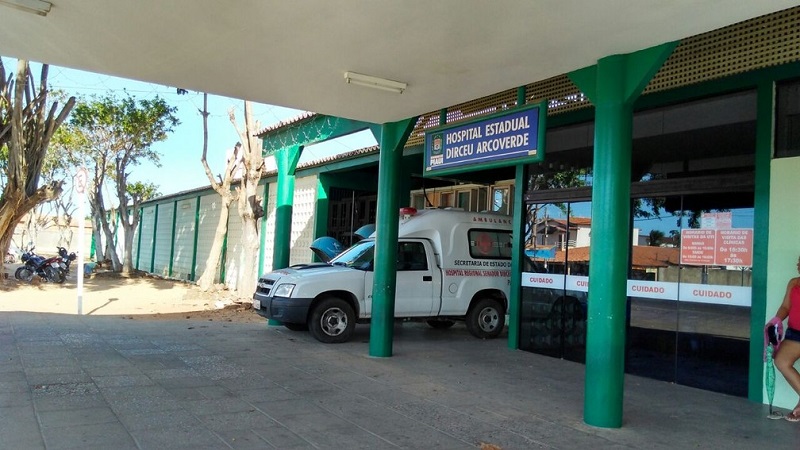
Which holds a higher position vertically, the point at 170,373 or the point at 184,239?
the point at 184,239

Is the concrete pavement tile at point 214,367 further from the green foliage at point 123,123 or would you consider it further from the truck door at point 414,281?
Answer: the green foliage at point 123,123

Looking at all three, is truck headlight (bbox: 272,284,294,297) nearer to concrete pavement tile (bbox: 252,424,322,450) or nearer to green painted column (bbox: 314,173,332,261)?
concrete pavement tile (bbox: 252,424,322,450)

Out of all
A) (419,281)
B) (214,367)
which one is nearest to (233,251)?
(419,281)

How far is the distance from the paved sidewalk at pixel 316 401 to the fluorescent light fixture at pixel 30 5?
3.76 metres

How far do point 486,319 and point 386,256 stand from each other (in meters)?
3.37

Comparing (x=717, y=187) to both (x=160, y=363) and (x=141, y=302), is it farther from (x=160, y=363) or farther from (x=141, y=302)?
(x=141, y=302)

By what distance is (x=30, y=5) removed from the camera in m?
5.43

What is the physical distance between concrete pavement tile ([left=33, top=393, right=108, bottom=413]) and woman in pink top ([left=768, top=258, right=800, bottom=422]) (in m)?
6.98

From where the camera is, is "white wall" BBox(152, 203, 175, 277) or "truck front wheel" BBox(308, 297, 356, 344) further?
"white wall" BBox(152, 203, 175, 277)

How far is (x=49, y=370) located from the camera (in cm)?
704

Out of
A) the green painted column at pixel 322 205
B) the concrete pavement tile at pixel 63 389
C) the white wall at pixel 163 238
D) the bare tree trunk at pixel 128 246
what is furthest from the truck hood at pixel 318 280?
the white wall at pixel 163 238

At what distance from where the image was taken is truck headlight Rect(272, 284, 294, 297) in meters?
9.80

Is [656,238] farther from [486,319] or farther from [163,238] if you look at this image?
[163,238]

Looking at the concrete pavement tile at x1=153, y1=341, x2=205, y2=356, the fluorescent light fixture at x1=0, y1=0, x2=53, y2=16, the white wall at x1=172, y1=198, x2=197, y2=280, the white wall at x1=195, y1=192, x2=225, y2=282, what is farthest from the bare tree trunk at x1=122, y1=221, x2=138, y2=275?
the fluorescent light fixture at x1=0, y1=0, x2=53, y2=16
